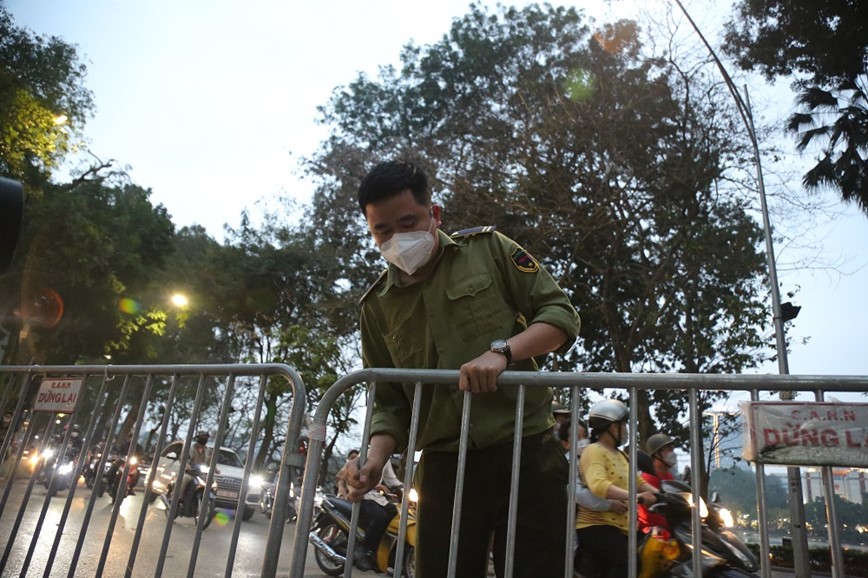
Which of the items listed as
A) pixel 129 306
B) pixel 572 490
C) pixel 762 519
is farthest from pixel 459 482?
pixel 129 306

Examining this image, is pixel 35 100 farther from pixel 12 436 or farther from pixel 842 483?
pixel 842 483

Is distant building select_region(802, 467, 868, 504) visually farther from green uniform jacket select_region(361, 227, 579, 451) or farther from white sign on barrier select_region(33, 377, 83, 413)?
white sign on barrier select_region(33, 377, 83, 413)

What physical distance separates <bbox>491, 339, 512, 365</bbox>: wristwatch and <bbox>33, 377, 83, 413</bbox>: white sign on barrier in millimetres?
2414

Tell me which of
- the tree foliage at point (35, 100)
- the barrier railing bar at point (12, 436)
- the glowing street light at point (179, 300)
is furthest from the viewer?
the glowing street light at point (179, 300)

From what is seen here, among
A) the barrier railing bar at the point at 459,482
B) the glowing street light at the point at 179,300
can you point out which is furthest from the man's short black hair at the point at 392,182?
the glowing street light at the point at 179,300

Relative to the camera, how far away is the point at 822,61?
50.5 feet

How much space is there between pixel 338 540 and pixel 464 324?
5.35 m

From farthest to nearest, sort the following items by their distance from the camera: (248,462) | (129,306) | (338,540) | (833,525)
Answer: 1. (129,306)
2. (338,540)
3. (248,462)
4. (833,525)

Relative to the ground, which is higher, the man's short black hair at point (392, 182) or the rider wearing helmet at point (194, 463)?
the man's short black hair at point (392, 182)

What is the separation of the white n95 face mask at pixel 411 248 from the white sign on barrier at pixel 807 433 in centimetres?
109

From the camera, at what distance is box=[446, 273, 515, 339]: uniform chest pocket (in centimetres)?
217

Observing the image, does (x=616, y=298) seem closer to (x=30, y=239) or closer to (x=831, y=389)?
(x=831, y=389)

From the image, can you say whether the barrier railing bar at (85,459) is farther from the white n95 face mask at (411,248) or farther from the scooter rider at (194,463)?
the white n95 face mask at (411,248)

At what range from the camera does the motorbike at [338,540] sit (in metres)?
6.04
